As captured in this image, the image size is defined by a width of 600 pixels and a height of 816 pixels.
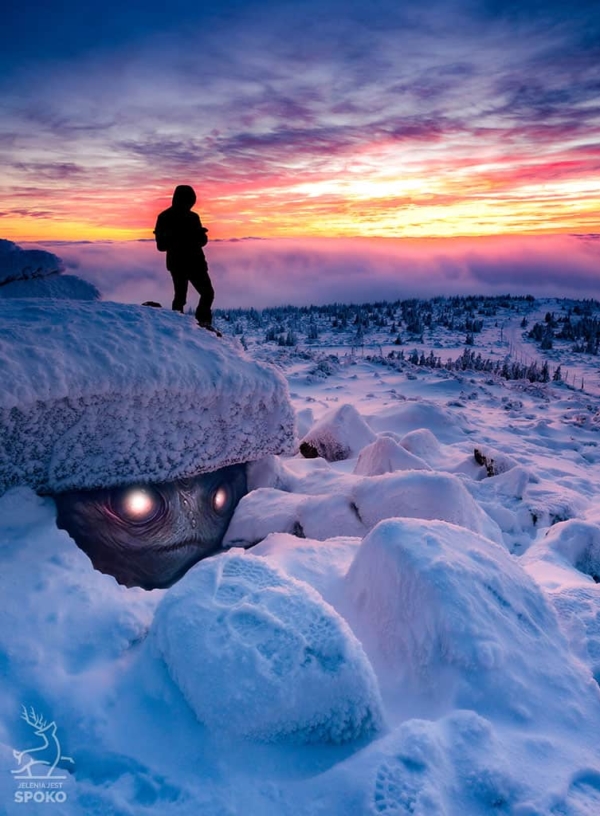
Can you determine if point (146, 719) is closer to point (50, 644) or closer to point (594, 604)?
point (50, 644)

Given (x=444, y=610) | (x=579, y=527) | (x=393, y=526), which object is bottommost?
(x=579, y=527)

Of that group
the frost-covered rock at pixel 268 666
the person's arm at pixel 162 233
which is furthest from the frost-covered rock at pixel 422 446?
the frost-covered rock at pixel 268 666

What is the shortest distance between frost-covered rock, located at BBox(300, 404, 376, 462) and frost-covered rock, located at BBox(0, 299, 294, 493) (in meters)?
1.78

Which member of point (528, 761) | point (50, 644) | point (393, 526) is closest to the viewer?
point (528, 761)

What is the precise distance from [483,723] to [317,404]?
5.82 meters

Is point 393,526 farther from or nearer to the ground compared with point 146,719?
farther from the ground

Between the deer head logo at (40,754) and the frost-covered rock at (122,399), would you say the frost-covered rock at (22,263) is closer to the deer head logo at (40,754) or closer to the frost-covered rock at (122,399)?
the frost-covered rock at (122,399)

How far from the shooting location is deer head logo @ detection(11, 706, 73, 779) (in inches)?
50.9

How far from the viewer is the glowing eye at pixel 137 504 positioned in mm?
2861

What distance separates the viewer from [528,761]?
4.82 ft

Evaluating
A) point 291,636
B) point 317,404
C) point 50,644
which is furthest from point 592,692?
point 317,404

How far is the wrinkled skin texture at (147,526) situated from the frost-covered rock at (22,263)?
207 cm

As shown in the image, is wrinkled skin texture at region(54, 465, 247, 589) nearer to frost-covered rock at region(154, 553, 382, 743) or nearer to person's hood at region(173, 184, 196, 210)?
frost-covered rock at region(154, 553, 382, 743)

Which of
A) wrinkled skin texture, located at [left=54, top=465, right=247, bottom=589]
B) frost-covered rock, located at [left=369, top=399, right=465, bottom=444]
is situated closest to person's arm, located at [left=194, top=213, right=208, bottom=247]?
wrinkled skin texture, located at [left=54, top=465, right=247, bottom=589]
